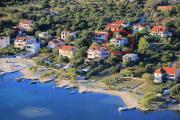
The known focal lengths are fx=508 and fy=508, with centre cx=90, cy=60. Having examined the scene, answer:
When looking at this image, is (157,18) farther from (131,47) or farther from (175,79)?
(175,79)

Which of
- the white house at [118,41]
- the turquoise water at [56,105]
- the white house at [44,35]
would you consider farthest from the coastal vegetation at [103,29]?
the turquoise water at [56,105]

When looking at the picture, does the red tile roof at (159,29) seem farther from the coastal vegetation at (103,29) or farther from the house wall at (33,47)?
the house wall at (33,47)

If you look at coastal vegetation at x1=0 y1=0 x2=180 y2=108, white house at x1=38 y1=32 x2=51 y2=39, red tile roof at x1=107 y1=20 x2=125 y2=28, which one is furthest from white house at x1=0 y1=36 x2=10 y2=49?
red tile roof at x1=107 y1=20 x2=125 y2=28

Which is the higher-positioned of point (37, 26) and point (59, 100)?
point (37, 26)

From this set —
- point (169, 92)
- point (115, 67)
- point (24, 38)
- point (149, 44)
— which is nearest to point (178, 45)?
point (149, 44)

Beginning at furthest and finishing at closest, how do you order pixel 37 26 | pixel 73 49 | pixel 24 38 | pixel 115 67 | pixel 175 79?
1. pixel 37 26
2. pixel 24 38
3. pixel 73 49
4. pixel 115 67
5. pixel 175 79

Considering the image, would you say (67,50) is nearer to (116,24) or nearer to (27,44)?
(27,44)
